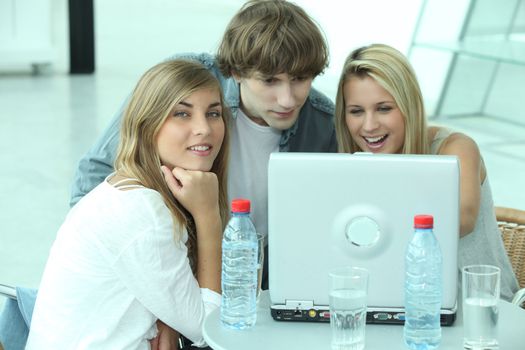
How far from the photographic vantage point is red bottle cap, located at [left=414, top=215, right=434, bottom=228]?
2051 mm

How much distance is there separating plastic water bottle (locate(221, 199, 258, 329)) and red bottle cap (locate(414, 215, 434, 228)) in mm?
395

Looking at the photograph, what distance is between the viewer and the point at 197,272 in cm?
249

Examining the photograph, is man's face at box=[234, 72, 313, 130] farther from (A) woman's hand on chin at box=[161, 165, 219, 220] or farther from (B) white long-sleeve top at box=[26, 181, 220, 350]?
(B) white long-sleeve top at box=[26, 181, 220, 350]

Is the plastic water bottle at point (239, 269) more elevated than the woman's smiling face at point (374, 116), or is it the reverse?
the woman's smiling face at point (374, 116)

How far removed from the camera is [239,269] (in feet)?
7.66

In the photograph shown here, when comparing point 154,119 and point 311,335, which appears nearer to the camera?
point 311,335

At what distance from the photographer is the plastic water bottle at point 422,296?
2.12 m

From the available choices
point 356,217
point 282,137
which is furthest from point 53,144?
point 356,217

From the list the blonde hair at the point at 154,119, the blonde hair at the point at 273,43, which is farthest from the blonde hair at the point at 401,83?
the blonde hair at the point at 154,119

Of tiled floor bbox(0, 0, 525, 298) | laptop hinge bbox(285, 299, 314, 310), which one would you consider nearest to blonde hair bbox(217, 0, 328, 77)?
laptop hinge bbox(285, 299, 314, 310)

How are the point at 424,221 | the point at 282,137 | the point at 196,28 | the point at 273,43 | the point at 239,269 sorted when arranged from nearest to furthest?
the point at 424,221
the point at 239,269
the point at 273,43
the point at 282,137
the point at 196,28

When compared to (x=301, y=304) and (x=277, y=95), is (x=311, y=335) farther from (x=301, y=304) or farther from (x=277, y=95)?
(x=277, y=95)

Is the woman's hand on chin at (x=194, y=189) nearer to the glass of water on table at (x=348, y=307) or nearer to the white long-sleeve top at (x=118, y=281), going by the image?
the white long-sleeve top at (x=118, y=281)

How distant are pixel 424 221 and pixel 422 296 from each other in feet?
0.58
